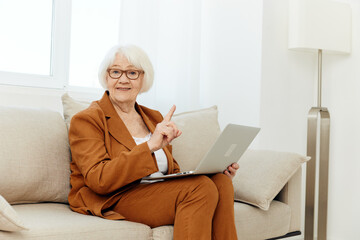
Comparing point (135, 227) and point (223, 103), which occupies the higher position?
point (223, 103)

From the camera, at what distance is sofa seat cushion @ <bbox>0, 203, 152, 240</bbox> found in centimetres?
144

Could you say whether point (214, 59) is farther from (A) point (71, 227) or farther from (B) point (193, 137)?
(A) point (71, 227)

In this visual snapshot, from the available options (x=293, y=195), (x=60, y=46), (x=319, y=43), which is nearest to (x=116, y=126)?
(x=293, y=195)

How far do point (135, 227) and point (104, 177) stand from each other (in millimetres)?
213

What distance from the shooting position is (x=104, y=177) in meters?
1.63

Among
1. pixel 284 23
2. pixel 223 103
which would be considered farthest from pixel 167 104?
pixel 284 23

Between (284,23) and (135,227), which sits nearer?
(135,227)

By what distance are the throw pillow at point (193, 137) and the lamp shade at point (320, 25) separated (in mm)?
718

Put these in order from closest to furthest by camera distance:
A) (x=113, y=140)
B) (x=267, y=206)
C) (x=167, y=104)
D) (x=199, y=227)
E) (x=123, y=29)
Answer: (x=199, y=227)
(x=113, y=140)
(x=267, y=206)
(x=123, y=29)
(x=167, y=104)

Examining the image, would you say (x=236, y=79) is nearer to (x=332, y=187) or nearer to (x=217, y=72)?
(x=217, y=72)

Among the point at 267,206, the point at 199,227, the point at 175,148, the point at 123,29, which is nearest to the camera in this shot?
the point at 199,227

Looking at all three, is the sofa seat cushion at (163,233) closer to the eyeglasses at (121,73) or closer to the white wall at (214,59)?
the eyeglasses at (121,73)

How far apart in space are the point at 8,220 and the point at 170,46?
188 cm

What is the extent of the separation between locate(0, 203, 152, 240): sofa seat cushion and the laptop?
21 centimetres
